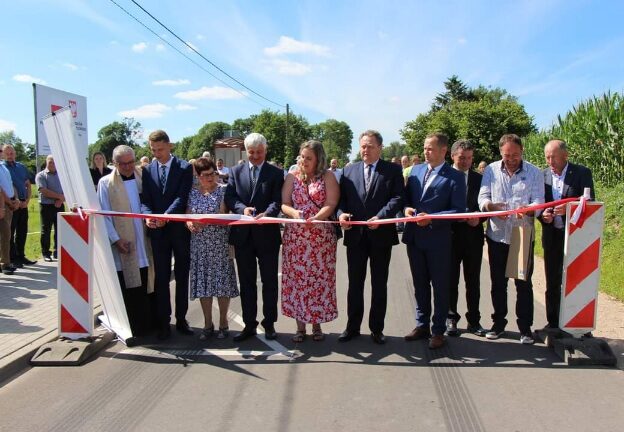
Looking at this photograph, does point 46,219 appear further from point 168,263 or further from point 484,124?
point 484,124

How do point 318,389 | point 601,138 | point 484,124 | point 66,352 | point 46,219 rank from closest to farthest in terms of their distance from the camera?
point 318,389
point 66,352
point 46,219
point 601,138
point 484,124

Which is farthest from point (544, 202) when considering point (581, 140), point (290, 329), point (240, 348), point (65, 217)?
point (581, 140)

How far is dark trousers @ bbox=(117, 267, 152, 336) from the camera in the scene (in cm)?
538

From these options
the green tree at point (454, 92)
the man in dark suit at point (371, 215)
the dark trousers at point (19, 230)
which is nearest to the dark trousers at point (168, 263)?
the man in dark suit at point (371, 215)

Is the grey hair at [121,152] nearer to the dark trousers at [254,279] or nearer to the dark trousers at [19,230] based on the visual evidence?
the dark trousers at [254,279]

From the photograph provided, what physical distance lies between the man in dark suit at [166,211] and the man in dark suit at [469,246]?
2.97 m

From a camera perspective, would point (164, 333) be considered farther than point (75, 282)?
Yes

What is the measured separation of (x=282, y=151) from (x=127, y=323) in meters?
66.0

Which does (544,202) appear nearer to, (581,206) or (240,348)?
(581,206)

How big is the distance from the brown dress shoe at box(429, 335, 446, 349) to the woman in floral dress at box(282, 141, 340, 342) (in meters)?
1.02

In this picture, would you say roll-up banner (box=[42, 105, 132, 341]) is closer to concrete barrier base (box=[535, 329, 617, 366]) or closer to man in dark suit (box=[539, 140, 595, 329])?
concrete barrier base (box=[535, 329, 617, 366])

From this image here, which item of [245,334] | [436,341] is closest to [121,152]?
[245,334]

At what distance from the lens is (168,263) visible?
546cm

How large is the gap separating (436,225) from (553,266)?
1.36m
